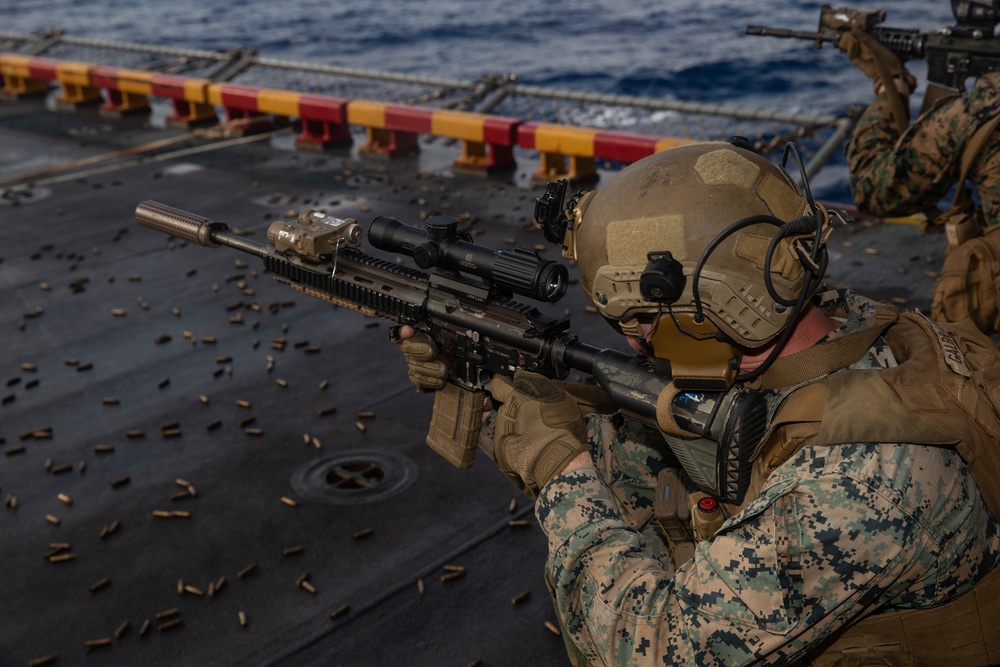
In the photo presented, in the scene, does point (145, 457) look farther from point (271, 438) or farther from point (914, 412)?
point (914, 412)

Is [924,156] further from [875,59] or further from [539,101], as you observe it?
[539,101]

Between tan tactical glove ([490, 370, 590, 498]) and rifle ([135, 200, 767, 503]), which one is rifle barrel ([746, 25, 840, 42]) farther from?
tan tactical glove ([490, 370, 590, 498])

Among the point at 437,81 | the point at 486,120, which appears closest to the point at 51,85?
the point at 437,81

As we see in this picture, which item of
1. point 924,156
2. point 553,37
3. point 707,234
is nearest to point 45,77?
point 924,156

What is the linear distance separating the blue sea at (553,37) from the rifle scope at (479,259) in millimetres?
11228

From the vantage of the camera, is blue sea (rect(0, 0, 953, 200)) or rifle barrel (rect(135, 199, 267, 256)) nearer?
rifle barrel (rect(135, 199, 267, 256))

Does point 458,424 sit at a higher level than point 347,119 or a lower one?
higher

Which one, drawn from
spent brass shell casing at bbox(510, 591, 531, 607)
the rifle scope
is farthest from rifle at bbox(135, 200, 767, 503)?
spent brass shell casing at bbox(510, 591, 531, 607)

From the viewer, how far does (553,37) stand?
101 ft

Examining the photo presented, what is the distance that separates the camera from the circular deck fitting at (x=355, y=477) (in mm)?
5719

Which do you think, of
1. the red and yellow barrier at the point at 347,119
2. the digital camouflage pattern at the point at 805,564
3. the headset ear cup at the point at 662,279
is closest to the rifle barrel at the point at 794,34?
the red and yellow barrier at the point at 347,119

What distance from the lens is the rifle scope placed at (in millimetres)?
3574

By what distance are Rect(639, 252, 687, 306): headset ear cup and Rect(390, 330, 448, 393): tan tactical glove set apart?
1.51 metres

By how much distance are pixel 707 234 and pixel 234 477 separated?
13.0 feet
